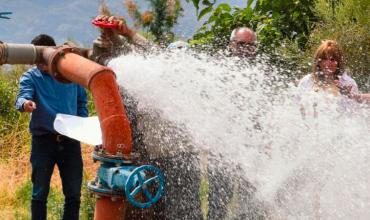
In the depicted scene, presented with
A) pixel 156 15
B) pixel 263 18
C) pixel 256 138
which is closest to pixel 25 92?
pixel 256 138

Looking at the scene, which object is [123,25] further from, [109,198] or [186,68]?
[109,198]

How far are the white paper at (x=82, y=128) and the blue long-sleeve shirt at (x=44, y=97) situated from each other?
114 centimetres

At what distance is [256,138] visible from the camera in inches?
151

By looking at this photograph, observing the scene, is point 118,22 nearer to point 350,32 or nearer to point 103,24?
point 103,24

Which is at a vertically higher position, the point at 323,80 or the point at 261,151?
the point at 323,80

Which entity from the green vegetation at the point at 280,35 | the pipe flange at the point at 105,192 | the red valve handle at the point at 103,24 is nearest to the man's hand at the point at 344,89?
the green vegetation at the point at 280,35

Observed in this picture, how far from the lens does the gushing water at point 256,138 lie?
3561 millimetres

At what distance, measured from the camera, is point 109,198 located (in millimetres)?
2434

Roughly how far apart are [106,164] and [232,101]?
153cm

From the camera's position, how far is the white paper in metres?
2.89

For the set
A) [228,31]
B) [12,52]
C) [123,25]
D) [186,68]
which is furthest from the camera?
[228,31]

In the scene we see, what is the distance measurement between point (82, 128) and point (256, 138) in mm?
1126

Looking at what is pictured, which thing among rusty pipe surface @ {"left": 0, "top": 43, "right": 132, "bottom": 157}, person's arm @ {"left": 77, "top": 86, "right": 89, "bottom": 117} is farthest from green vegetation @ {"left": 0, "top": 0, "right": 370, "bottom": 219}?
rusty pipe surface @ {"left": 0, "top": 43, "right": 132, "bottom": 157}

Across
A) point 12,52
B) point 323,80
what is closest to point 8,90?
point 323,80
